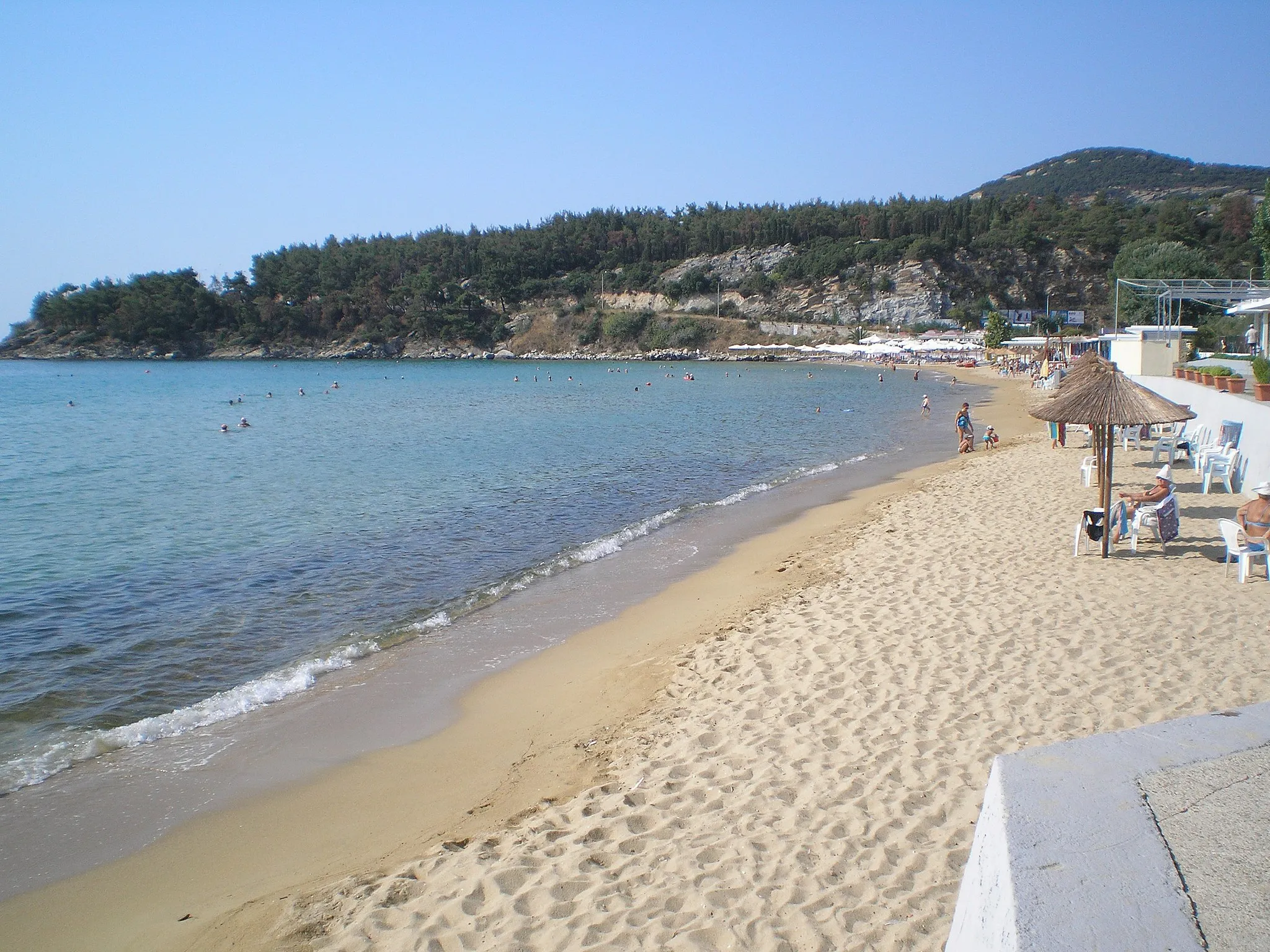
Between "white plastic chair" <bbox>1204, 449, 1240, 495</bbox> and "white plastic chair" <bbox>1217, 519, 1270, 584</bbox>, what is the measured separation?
4501 millimetres

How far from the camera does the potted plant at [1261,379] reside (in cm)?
1351

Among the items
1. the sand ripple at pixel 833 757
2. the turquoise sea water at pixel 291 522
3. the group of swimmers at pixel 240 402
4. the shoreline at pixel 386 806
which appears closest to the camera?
the sand ripple at pixel 833 757

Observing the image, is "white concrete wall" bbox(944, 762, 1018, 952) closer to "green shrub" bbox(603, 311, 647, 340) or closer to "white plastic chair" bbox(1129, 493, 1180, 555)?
"white plastic chair" bbox(1129, 493, 1180, 555)

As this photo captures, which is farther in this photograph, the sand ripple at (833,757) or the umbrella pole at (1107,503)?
the umbrella pole at (1107,503)

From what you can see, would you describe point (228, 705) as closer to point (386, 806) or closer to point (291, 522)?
point (386, 806)

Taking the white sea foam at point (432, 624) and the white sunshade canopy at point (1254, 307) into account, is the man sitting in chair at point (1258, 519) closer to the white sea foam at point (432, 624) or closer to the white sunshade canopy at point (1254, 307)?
the white sea foam at point (432, 624)

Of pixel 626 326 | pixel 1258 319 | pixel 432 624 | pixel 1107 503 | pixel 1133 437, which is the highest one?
pixel 626 326

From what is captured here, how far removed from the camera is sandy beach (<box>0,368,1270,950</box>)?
4.16m

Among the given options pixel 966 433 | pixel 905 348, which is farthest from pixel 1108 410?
pixel 905 348

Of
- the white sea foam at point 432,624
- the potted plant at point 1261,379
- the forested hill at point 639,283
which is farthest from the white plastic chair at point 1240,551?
the forested hill at point 639,283

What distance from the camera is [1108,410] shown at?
9.88 metres

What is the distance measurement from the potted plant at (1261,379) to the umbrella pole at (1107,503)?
5101 millimetres

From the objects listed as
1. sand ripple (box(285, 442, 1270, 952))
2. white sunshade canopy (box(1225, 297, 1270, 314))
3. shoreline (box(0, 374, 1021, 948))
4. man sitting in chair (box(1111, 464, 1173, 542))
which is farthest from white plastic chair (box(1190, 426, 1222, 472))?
shoreline (box(0, 374, 1021, 948))

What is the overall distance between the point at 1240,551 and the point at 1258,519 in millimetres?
463
